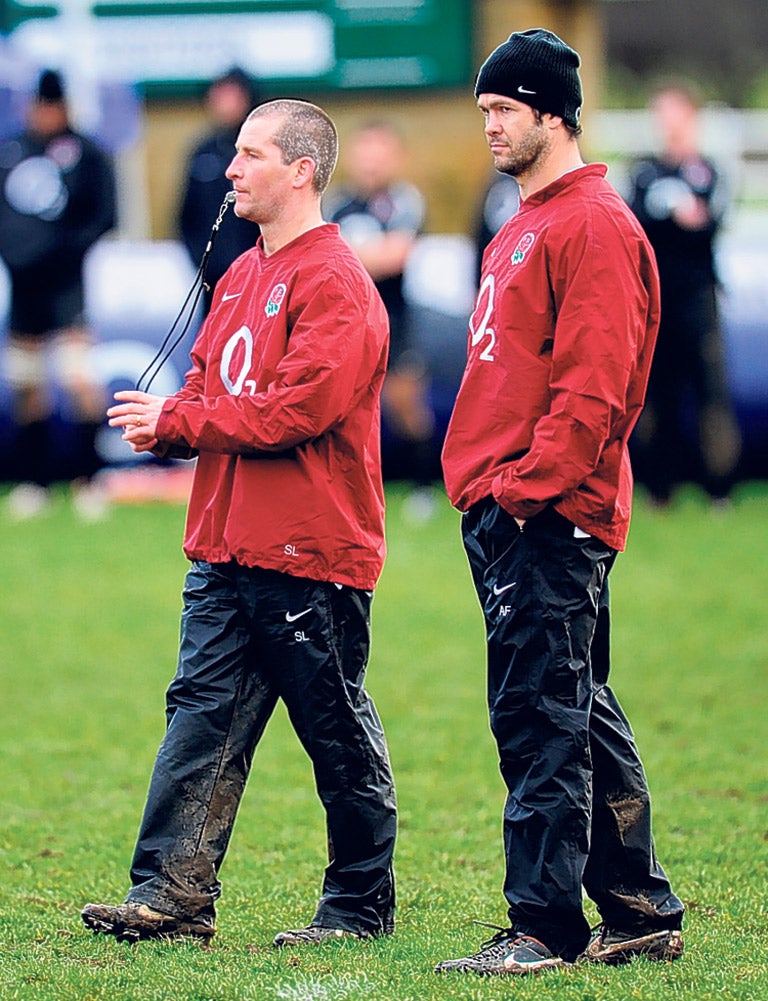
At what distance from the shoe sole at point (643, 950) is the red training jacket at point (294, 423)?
1.11m

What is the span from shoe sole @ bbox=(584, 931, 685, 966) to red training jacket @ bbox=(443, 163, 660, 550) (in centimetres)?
100

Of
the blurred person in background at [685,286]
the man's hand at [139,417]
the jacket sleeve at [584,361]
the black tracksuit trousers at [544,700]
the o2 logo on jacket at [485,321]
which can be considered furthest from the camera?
the blurred person in background at [685,286]

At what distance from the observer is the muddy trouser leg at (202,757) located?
4594 millimetres

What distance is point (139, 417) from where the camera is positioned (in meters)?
4.56

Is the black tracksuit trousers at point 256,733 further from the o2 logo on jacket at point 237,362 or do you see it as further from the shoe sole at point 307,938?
the o2 logo on jacket at point 237,362

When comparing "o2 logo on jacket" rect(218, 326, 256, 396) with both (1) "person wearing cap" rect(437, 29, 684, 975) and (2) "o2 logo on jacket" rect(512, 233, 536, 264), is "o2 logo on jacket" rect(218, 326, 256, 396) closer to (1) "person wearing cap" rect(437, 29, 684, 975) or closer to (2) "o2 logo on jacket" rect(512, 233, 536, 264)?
(1) "person wearing cap" rect(437, 29, 684, 975)

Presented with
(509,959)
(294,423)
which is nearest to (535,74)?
(294,423)

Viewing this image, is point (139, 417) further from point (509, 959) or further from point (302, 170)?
point (509, 959)

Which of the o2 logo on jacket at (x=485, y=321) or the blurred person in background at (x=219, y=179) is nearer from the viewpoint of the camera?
the o2 logo on jacket at (x=485, y=321)

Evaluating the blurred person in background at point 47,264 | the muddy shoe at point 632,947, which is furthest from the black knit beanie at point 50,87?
the muddy shoe at point 632,947

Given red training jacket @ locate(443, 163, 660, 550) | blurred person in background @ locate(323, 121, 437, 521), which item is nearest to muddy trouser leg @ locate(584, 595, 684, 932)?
red training jacket @ locate(443, 163, 660, 550)

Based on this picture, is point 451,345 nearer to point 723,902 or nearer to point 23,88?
point 23,88

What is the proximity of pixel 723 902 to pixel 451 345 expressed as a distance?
8409 millimetres

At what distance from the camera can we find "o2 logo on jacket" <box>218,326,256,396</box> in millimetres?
4645
